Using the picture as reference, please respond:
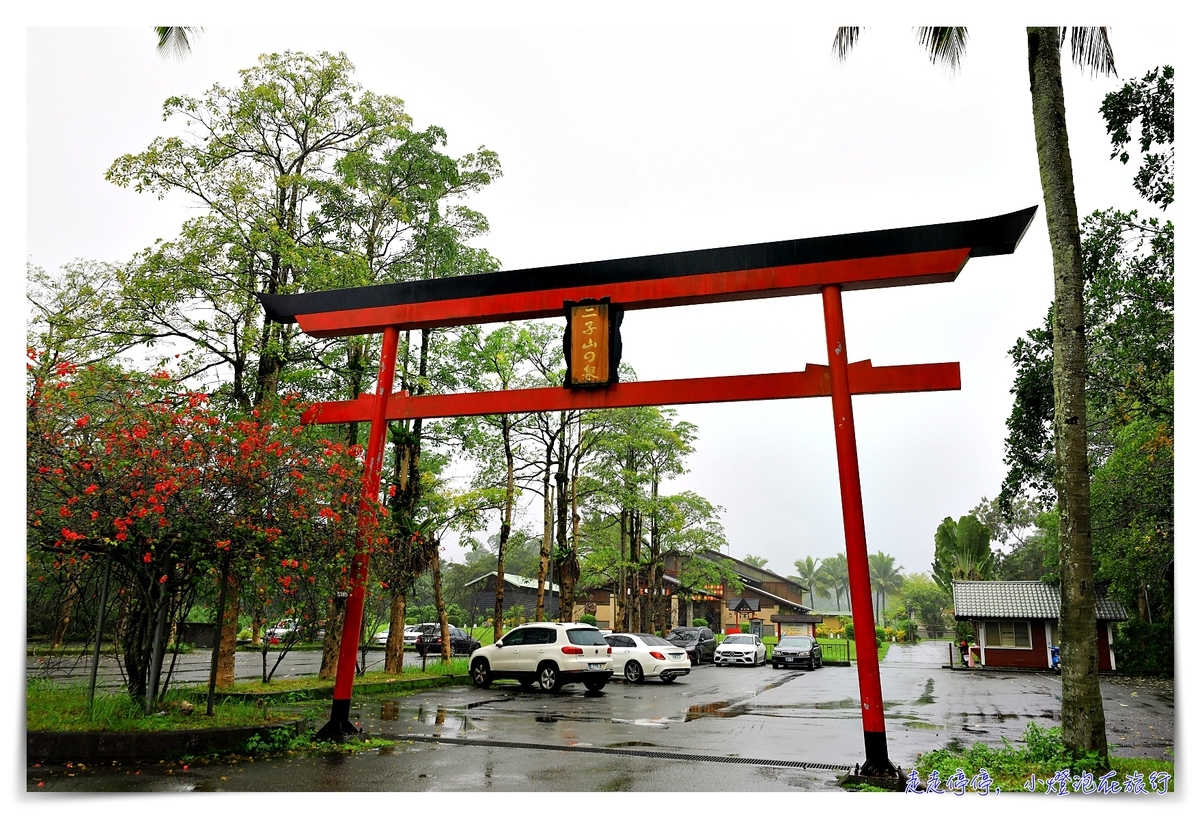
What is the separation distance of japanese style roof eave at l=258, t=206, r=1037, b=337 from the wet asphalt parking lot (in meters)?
5.09

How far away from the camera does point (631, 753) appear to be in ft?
29.7

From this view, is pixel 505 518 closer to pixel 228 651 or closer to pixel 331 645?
pixel 331 645

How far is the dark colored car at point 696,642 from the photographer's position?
107 feet

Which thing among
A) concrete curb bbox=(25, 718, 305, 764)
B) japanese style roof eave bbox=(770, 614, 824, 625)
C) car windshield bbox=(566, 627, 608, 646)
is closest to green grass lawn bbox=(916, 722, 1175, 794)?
concrete curb bbox=(25, 718, 305, 764)

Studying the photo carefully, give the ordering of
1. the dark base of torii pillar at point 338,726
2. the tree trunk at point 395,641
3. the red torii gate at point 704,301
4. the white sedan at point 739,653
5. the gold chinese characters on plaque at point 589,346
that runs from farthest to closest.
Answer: the white sedan at point 739,653 → the tree trunk at point 395,641 → the gold chinese characters on plaque at point 589,346 → the dark base of torii pillar at point 338,726 → the red torii gate at point 704,301

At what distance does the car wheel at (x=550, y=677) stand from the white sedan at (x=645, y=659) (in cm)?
465

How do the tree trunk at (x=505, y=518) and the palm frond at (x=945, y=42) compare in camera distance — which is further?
the tree trunk at (x=505, y=518)

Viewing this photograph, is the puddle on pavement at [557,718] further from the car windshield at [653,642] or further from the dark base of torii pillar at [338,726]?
the car windshield at [653,642]

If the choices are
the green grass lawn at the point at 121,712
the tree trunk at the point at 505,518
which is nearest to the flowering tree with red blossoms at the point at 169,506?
the green grass lawn at the point at 121,712

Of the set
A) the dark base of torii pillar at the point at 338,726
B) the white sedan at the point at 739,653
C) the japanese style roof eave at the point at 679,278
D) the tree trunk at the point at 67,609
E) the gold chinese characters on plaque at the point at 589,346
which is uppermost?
the japanese style roof eave at the point at 679,278

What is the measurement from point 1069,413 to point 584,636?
41.8ft

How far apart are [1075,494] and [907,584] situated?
8506cm

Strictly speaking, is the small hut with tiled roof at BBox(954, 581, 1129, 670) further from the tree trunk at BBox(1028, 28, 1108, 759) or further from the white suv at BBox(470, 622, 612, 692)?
the tree trunk at BBox(1028, 28, 1108, 759)

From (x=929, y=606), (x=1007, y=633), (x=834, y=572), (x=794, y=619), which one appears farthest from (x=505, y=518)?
(x=834, y=572)
